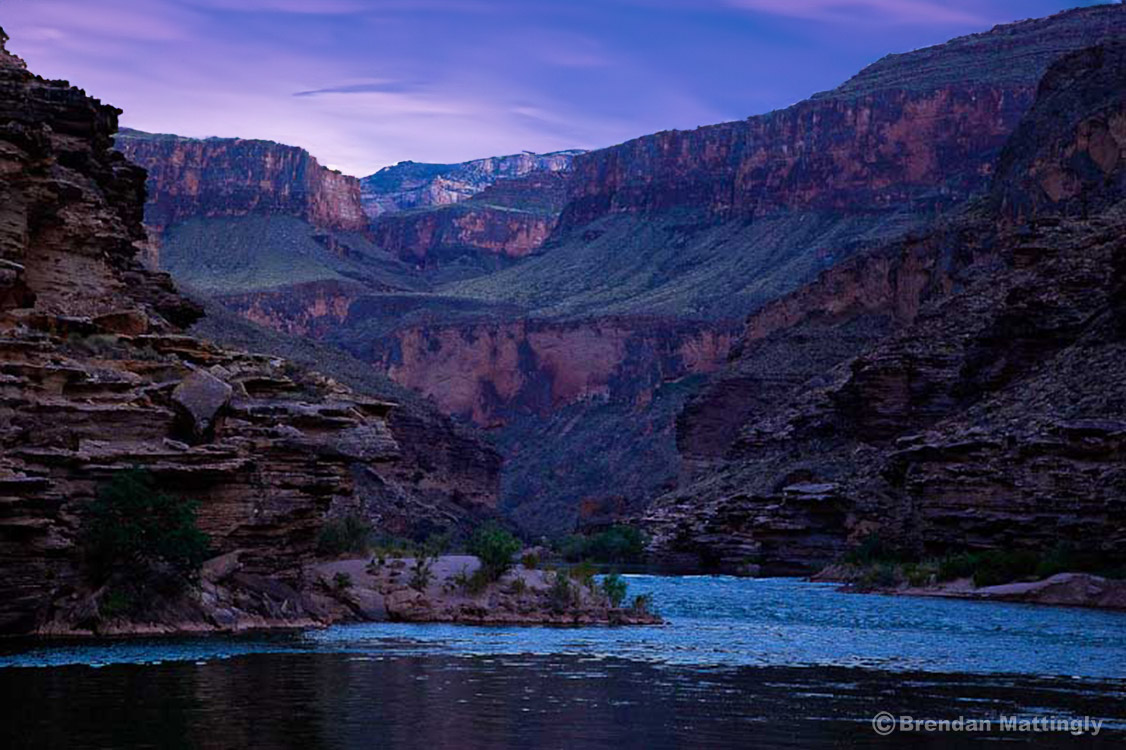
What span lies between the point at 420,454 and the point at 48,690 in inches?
4946

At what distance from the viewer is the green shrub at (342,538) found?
48.2m

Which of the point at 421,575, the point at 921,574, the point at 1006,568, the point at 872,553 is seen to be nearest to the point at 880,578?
the point at 921,574

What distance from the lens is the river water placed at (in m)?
23.7

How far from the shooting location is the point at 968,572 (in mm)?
73438

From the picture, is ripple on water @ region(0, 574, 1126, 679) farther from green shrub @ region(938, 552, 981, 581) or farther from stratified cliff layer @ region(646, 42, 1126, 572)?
green shrub @ region(938, 552, 981, 581)

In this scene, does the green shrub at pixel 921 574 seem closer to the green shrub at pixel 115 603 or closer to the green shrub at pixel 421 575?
the green shrub at pixel 421 575

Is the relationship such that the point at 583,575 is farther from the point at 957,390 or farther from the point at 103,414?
the point at 957,390

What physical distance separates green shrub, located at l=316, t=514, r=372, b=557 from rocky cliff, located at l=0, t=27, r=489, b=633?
4061mm

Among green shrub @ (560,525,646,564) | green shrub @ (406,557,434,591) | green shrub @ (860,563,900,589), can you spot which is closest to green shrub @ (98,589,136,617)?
green shrub @ (406,557,434,591)

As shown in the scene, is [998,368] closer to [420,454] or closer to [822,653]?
[822,653]

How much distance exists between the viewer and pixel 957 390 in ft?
312

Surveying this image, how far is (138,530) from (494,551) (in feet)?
37.7

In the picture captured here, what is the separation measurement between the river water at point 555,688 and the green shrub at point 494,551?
239 cm

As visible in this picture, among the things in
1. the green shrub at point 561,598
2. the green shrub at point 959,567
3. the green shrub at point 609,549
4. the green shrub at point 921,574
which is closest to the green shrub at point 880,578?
the green shrub at point 921,574
